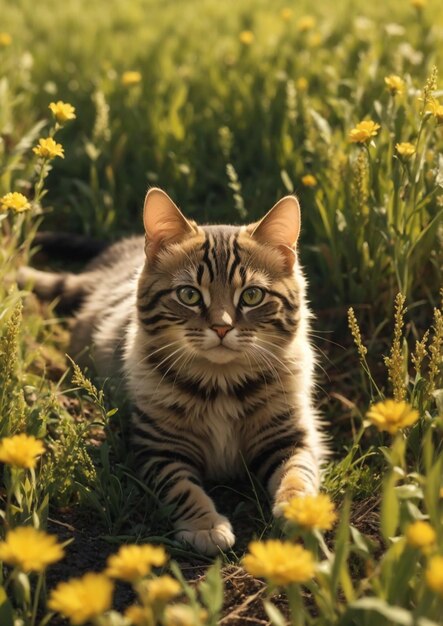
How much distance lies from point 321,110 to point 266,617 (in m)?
3.09

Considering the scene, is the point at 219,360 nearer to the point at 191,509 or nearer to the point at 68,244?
the point at 191,509

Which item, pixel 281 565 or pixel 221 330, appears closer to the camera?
pixel 281 565

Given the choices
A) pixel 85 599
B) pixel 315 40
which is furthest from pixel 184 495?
pixel 315 40

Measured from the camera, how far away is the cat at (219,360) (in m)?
2.69

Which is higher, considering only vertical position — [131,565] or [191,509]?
[131,565]

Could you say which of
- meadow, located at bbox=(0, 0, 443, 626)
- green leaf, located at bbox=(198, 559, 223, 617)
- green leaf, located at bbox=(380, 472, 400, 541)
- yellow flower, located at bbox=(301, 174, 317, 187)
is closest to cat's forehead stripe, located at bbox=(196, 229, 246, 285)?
meadow, located at bbox=(0, 0, 443, 626)

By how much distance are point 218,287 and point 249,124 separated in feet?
7.25

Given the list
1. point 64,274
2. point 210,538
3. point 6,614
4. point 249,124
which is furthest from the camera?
point 249,124

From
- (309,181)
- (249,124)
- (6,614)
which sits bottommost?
(6,614)

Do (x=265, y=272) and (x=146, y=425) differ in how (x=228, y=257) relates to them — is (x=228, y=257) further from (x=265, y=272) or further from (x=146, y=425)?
(x=146, y=425)

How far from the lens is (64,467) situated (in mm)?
2576

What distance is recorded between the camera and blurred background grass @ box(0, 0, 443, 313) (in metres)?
3.39

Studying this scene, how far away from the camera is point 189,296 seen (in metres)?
2.71

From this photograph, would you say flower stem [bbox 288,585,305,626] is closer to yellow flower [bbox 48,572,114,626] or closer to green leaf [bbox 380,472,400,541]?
green leaf [bbox 380,472,400,541]
